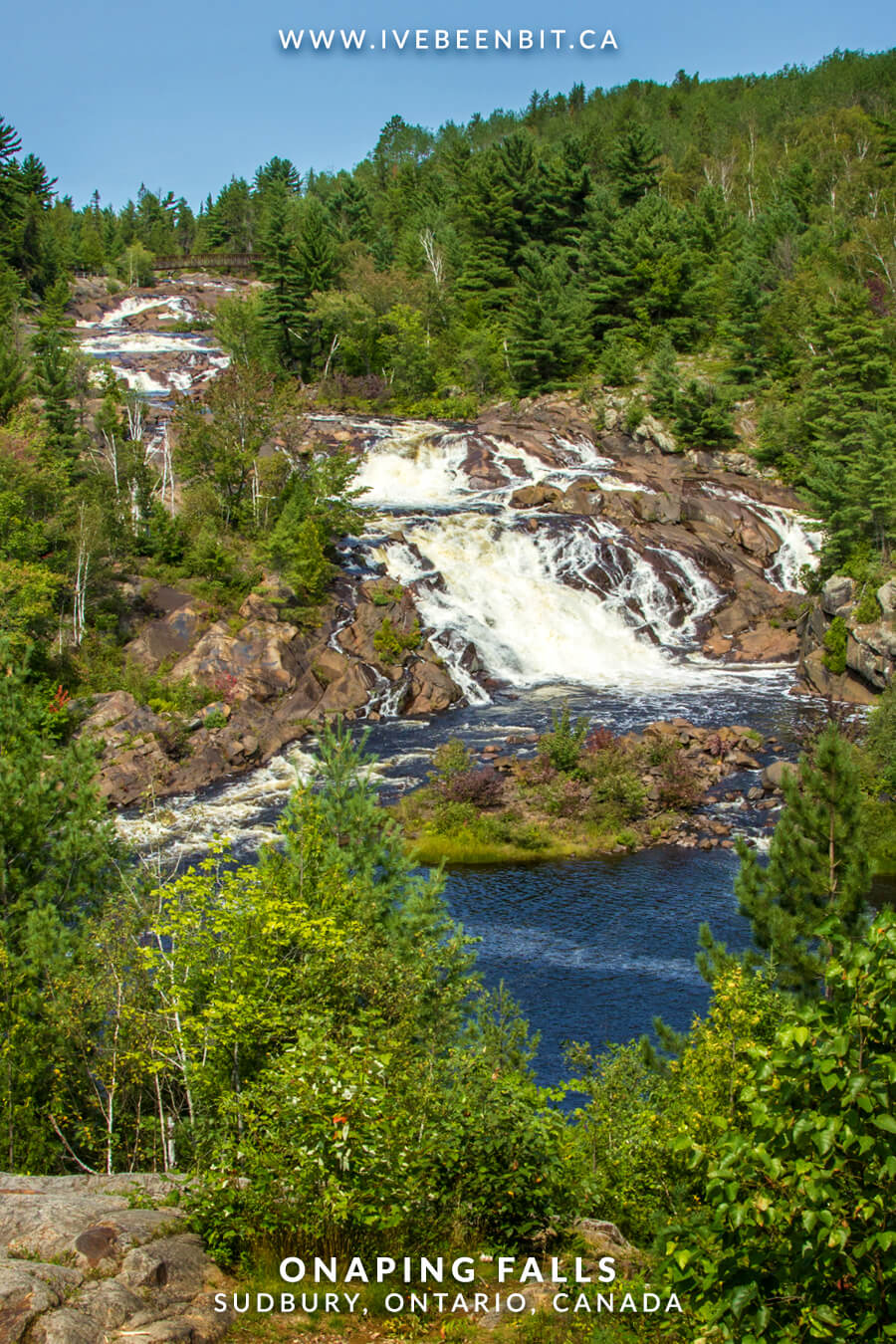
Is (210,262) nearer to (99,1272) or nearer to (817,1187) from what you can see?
(99,1272)

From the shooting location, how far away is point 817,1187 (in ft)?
19.7

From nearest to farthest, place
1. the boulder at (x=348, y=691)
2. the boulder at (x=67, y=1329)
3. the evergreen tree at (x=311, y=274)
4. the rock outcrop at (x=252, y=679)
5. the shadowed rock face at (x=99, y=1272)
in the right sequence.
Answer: the boulder at (x=67, y=1329) → the shadowed rock face at (x=99, y=1272) → the rock outcrop at (x=252, y=679) → the boulder at (x=348, y=691) → the evergreen tree at (x=311, y=274)

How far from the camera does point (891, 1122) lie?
596 centimetres

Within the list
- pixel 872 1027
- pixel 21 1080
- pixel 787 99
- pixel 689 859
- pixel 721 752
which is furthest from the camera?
pixel 787 99

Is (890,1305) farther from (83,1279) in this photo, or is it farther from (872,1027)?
(83,1279)

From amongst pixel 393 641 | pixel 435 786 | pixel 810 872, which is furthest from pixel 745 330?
pixel 810 872

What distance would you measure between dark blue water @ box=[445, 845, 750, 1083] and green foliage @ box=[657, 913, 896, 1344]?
1505 centimetres

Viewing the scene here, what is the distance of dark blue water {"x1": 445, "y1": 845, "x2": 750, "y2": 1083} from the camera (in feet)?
78.0

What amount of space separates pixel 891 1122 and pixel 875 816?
29.5 meters

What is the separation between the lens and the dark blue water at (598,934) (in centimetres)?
2378

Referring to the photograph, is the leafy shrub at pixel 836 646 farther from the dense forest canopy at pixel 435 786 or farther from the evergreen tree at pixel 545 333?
the evergreen tree at pixel 545 333

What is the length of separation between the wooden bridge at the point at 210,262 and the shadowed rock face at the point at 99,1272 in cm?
12410

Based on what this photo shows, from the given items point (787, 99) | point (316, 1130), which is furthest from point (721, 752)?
point (787, 99)

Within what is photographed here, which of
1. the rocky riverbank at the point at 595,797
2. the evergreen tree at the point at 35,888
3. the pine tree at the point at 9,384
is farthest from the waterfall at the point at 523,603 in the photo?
the evergreen tree at the point at 35,888
